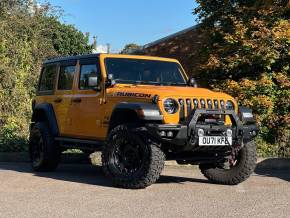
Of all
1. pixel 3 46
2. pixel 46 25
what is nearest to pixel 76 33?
pixel 46 25

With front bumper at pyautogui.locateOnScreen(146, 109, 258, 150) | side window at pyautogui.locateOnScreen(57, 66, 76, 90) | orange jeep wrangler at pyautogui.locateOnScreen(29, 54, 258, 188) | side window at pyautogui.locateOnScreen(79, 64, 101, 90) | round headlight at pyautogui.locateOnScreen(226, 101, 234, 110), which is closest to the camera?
front bumper at pyautogui.locateOnScreen(146, 109, 258, 150)

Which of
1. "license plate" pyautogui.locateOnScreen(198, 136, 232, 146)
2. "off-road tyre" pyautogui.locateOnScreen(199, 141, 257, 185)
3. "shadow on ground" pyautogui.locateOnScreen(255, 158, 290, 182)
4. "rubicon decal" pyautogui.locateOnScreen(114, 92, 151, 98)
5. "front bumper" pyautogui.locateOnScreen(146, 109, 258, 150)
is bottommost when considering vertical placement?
"shadow on ground" pyautogui.locateOnScreen(255, 158, 290, 182)

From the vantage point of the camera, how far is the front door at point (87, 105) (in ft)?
29.7

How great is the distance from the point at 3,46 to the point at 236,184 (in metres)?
9.16

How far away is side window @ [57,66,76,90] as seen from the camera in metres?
10.0

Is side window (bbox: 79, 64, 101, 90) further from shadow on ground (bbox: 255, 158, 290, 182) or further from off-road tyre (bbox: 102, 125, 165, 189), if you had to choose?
shadow on ground (bbox: 255, 158, 290, 182)

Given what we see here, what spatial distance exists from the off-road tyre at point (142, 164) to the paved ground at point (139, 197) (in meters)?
0.15

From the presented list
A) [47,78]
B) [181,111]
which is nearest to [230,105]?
[181,111]

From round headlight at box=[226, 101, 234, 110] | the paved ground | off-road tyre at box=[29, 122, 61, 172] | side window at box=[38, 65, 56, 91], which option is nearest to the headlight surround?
round headlight at box=[226, 101, 234, 110]

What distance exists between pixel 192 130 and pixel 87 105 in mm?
2178

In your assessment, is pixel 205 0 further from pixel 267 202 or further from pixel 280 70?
pixel 267 202

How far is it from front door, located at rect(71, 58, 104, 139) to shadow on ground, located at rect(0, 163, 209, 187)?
27.8 inches

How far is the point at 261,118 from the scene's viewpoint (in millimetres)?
13383

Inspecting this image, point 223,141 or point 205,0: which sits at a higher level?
point 205,0
